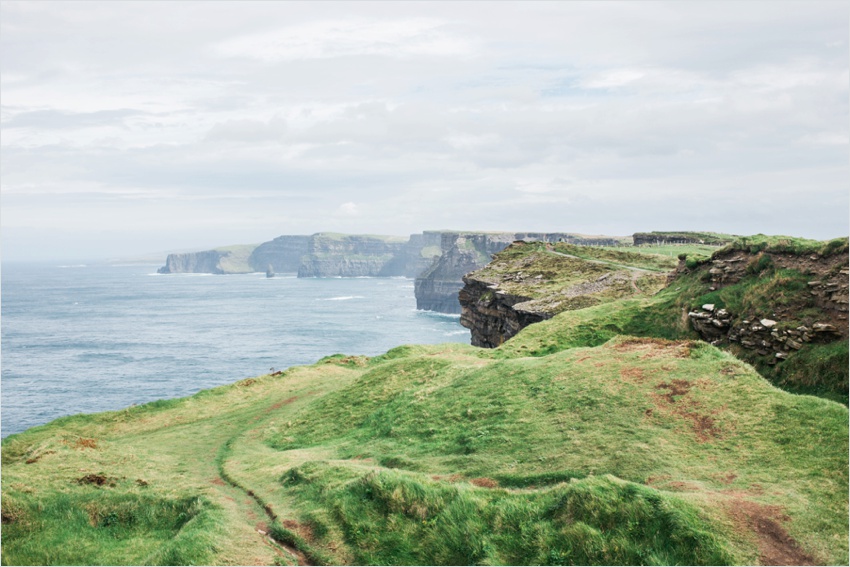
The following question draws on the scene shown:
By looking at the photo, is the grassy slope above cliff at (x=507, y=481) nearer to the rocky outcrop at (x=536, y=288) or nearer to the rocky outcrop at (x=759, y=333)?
the rocky outcrop at (x=759, y=333)

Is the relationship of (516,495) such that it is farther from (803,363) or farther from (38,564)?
(803,363)

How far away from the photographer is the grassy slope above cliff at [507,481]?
1384 cm

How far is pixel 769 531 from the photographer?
13461 millimetres

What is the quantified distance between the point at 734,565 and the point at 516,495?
512 centimetres

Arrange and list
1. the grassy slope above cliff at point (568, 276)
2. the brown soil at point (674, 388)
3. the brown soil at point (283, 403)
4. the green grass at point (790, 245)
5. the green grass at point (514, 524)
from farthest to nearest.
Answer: the grassy slope above cliff at point (568, 276)
the brown soil at point (283, 403)
the green grass at point (790, 245)
the brown soil at point (674, 388)
the green grass at point (514, 524)

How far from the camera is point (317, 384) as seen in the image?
41.0 metres

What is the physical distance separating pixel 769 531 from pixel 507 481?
6.70m

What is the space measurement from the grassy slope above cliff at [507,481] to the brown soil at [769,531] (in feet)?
0.14

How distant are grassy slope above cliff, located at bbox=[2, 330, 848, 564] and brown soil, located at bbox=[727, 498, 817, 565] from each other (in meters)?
0.04

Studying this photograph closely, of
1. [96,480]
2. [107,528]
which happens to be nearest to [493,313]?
[96,480]

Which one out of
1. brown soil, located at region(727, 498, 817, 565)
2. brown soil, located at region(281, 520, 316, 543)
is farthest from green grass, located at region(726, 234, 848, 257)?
brown soil, located at region(281, 520, 316, 543)

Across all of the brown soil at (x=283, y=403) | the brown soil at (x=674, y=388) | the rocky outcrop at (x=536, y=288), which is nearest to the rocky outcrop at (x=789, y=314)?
the brown soil at (x=674, y=388)

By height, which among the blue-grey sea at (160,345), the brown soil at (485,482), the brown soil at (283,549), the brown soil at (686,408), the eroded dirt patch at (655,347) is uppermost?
the eroded dirt patch at (655,347)

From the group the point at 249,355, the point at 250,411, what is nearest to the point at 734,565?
the point at 250,411
